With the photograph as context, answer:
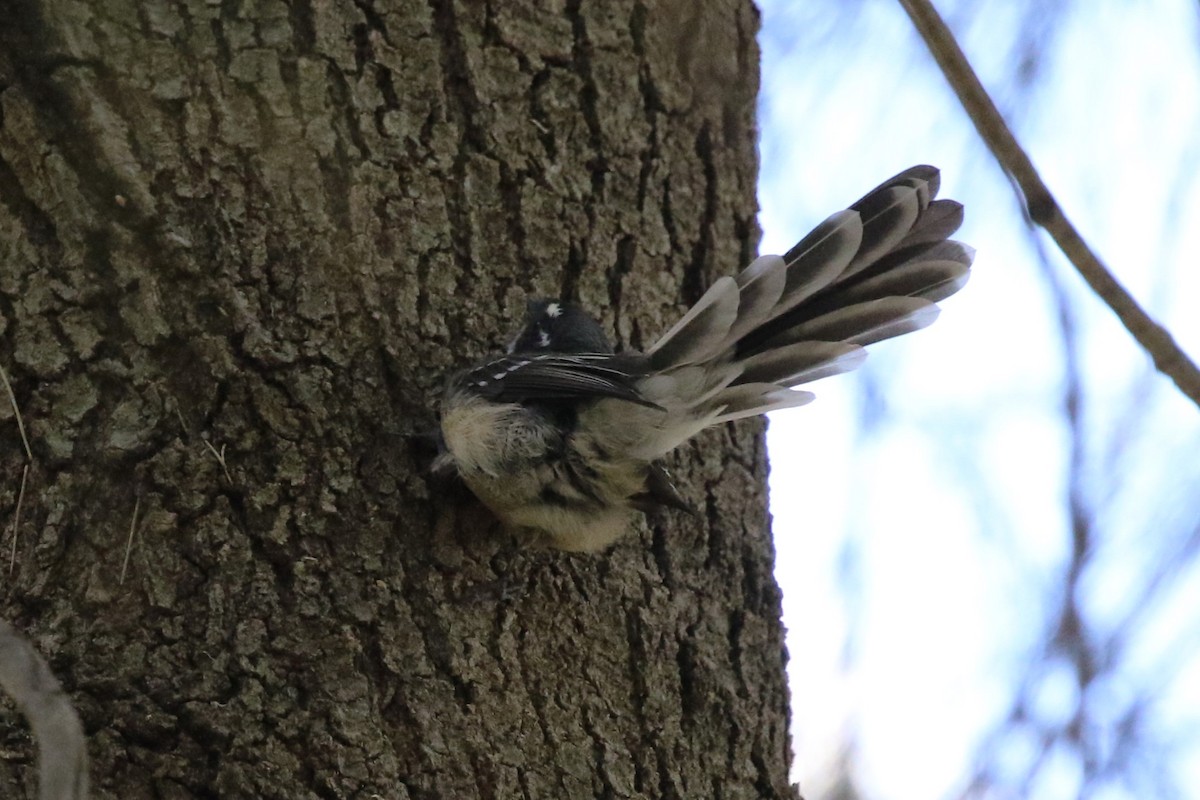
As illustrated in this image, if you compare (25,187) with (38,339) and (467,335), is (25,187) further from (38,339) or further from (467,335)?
(467,335)

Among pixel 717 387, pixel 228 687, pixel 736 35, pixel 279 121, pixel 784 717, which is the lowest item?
pixel 784 717

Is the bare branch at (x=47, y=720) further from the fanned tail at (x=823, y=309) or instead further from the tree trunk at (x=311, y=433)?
the fanned tail at (x=823, y=309)

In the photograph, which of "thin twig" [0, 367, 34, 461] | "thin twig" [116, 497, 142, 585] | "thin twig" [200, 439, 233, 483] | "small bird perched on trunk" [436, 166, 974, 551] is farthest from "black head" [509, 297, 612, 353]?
"thin twig" [0, 367, 34, 461]

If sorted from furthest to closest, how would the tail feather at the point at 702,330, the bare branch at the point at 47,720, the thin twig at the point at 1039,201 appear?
1. the tail feather at the point at 702,330
2. the thin twig at the point at 1039,201
3. the bare branch at the point at 47,720

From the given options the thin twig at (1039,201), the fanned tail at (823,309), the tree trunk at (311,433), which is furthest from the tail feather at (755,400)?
the thin twig at (1039,201)

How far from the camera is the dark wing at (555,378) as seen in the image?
2.34 m

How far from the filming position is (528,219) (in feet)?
8.20

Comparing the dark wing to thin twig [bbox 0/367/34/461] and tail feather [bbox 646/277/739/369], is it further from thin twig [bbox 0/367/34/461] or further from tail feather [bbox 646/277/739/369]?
thin twig [bbox 0/367/34/461]

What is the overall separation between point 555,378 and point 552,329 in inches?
4.1

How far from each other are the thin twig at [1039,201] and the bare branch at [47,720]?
134 cm

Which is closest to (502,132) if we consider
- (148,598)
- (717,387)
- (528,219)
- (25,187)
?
(528,219)

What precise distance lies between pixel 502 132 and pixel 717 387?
2.16 ft

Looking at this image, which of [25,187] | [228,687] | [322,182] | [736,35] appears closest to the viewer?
[228,687]

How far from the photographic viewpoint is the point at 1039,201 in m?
1.71
